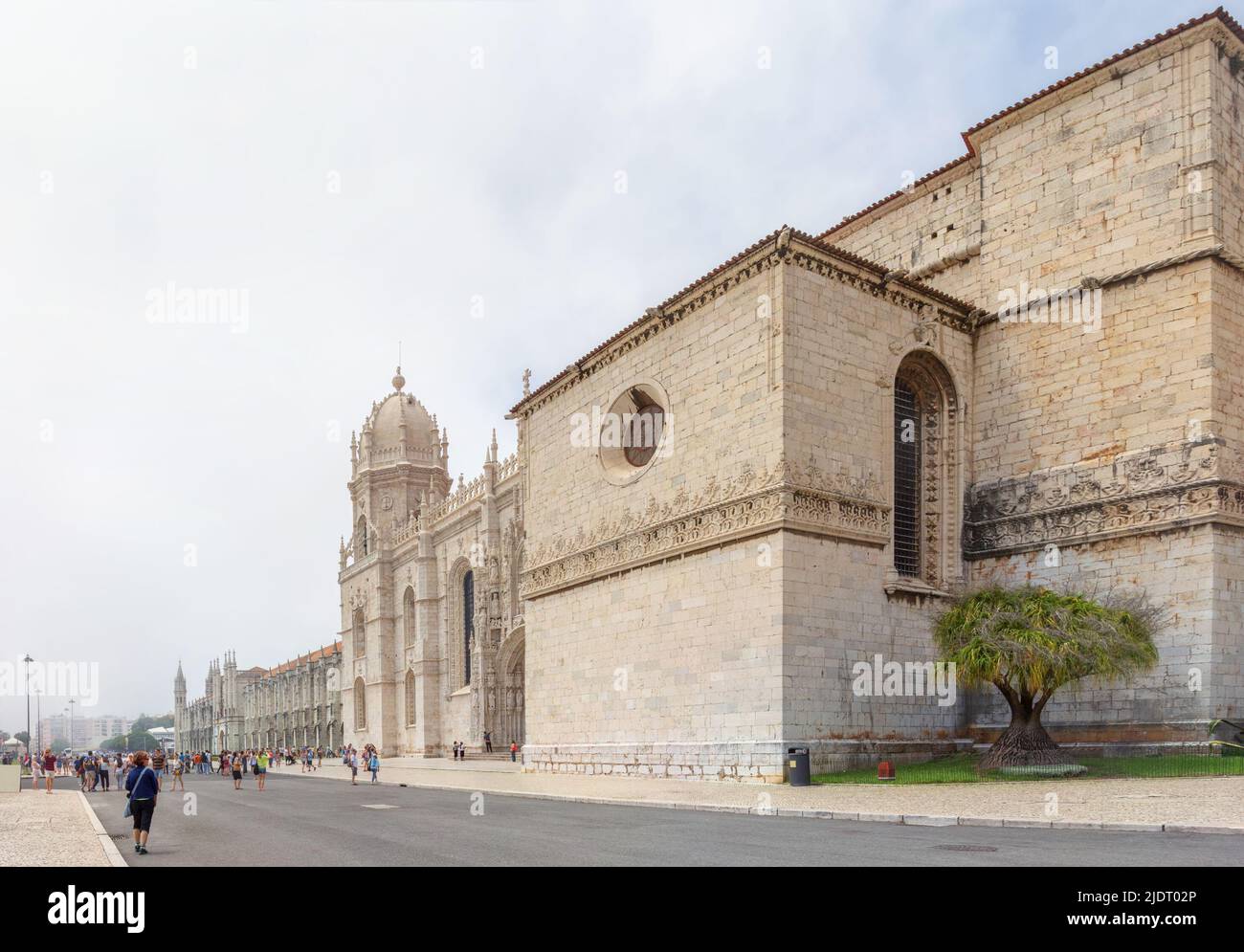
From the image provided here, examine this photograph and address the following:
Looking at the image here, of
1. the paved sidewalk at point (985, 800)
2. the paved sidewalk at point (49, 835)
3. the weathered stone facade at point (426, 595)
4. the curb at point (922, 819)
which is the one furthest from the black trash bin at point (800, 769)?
the weathered stone facade at point (426, 595)

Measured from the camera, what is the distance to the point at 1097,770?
20.0m

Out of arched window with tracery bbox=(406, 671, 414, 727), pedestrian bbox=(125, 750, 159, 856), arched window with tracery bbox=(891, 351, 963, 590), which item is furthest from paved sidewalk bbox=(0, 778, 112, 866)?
arched window with tracery bbox=(406, 671, 414, 727)

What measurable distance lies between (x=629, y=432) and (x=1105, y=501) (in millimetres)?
12528

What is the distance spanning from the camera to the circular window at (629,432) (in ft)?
92.7

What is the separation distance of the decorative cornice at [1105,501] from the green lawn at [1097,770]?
15.9ft

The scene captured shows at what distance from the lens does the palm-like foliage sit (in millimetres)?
19328

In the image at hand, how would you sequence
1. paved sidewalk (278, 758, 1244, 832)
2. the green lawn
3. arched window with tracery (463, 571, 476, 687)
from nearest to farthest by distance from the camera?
paved sidewalk (278, 758, 1244, 832), the green lawn, arched window with tracery (463, 571, 476, 687)

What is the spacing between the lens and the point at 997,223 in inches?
1048

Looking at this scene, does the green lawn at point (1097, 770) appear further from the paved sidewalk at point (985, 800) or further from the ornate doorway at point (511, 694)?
the ornate doorway at point (511, 694)

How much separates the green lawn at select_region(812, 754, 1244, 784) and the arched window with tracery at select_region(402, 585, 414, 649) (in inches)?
1804

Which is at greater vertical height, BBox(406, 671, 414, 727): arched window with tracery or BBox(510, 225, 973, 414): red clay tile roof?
BBox(510, 225, 973, 414): red clay tile roof

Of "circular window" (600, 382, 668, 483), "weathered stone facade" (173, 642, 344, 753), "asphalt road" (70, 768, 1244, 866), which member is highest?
"circular window" (600, 382, 668, 483)

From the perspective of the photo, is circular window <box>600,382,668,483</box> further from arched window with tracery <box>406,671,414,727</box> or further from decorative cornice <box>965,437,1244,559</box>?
arched window with tracery <box>406,671,414,727</box>
